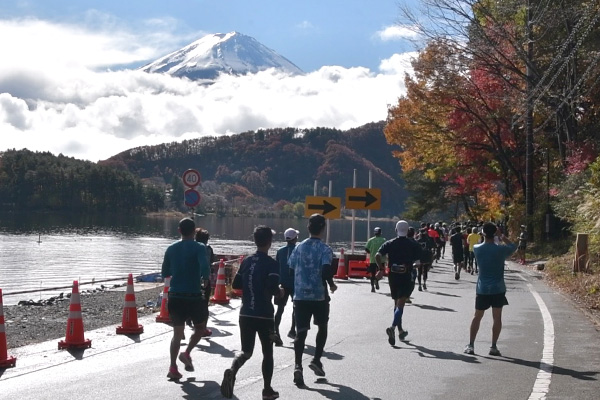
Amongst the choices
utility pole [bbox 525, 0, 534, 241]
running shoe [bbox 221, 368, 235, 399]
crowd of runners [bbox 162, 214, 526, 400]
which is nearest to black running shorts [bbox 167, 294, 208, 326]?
crowd of runners [bbox 162, 214, 526, 400]

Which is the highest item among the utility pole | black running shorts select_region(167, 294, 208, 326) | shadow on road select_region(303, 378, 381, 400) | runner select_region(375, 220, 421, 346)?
the utility pole

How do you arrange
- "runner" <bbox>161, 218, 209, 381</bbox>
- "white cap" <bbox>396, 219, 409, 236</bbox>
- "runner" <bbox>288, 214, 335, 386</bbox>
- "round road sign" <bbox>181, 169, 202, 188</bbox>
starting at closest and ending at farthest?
"runner" <bbox>288, 214, 335, 386</bbox> < "runner" <bbox>161, 218, 209, 381</bbox> < "white cap" <bbox>396, 219, 409, 236</bbox> < "round road sign" <bbox>181, 169, 202, 188</bbox>

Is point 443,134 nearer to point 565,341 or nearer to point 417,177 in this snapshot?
point 417,177

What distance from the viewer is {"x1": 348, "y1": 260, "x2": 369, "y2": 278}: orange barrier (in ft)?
82.0

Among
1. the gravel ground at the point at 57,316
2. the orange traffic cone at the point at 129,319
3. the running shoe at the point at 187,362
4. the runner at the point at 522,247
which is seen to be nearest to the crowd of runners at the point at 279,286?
the running shoe at the point at 187,362

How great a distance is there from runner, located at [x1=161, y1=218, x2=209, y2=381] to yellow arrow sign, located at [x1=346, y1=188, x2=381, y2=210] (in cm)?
1886

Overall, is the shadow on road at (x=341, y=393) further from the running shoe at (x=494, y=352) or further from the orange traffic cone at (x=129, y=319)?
the orange traffic cone at (x=129, y=319)

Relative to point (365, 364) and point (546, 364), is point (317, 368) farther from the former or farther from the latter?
point (546, 364)

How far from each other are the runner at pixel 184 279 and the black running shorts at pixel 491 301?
3.73 meters

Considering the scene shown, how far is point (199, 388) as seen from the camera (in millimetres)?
8328

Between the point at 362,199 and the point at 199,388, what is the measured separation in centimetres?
1969

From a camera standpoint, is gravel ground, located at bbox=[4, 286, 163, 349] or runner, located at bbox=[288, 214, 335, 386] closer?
runner, located at bbox=[288, 214, 335, 386]

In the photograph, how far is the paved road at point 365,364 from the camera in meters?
8.10

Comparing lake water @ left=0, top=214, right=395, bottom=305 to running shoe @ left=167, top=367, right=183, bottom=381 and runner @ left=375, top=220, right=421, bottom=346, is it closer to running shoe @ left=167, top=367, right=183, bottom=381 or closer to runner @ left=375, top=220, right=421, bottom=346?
runner @ left=375, top=220, right=421, bottom=346
